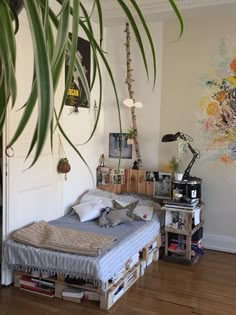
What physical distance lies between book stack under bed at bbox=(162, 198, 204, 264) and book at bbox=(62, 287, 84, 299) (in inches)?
43.8

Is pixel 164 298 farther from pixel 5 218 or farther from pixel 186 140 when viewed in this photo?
pixel 186 140

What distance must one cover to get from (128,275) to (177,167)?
134 cm

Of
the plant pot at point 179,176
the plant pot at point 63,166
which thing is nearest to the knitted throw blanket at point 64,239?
the plant pot at point 63,166

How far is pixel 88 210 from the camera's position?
11.3ft

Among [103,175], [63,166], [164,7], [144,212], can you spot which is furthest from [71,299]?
[164,7]

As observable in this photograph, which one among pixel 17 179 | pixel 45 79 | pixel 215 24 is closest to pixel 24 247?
pixel 17 179

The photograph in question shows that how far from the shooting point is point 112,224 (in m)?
3.28

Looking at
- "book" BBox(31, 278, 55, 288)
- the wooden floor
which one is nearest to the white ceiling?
the wooden floor

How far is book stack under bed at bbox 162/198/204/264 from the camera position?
3402 millimetres

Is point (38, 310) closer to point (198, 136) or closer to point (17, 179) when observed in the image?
point (17, 179)

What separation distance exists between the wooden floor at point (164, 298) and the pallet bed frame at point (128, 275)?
5 centimetres

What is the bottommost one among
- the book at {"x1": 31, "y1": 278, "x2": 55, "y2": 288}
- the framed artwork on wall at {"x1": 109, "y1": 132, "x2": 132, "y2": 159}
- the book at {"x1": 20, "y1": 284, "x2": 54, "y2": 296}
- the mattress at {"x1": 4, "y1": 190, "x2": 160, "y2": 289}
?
the book at {"x1": 20, "y1": 284, "x2": 54, "y2": 296}

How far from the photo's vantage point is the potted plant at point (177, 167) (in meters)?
3.61

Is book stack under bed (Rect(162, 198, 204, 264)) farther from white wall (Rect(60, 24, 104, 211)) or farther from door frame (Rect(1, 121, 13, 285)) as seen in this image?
door frame (Rect(1, 121, 13, 285))
